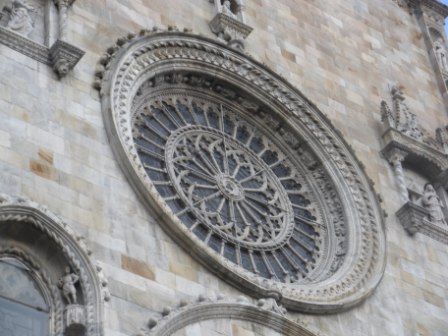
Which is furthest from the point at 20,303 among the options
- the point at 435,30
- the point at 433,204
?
the point at 435,30

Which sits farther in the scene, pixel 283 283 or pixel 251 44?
pixel 251 44

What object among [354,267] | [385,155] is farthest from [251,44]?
[354,267]

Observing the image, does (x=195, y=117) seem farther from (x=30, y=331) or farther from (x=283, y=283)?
(x=30, y=331)

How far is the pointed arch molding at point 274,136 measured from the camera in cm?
2002

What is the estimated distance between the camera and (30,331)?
57.6ft

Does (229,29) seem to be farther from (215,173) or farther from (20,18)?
(20,18)

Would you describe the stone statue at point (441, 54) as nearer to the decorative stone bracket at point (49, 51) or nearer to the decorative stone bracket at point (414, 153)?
the decorative stone bracket at point (414, 153)

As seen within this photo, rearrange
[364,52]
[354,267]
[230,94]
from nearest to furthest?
[354,267] → [230,94] → [364,52]

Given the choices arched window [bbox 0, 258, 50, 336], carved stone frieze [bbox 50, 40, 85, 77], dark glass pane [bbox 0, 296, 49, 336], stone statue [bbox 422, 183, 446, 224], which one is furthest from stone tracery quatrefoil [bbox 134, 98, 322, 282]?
dark glass pane [bbox 0, 296, 49, 336]

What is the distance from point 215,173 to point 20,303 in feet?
17.0

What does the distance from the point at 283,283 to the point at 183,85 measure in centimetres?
387

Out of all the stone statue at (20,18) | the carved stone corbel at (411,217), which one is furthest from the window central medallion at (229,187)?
the stone statue at (20,18)

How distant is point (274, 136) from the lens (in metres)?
23.6

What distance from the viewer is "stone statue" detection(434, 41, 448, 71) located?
92.7ft
